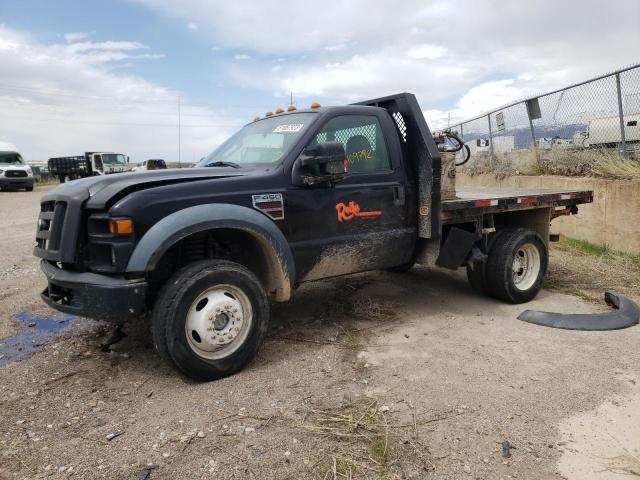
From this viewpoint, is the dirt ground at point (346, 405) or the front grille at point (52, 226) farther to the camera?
the front grille at point (52, 226)

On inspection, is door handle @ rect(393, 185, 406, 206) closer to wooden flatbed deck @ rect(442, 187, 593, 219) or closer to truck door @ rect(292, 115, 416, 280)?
truck door @ rect(292, 115, 416, 280)

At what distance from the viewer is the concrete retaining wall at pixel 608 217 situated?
7359 millimetres

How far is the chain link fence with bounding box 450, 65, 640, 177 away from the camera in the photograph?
8.29 metres

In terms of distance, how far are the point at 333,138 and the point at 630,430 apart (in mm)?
2967

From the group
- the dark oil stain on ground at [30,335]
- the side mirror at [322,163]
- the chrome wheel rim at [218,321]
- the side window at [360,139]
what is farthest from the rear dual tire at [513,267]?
the dark oil stain on ground at [30,335]

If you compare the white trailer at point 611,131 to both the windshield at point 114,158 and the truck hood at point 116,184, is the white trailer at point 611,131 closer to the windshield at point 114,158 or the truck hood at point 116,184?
the truck hood at point 116,184

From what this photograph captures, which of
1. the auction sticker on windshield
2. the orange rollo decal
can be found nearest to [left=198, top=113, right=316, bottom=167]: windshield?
the auction sticker on windshield

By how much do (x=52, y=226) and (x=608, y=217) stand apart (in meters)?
7.41

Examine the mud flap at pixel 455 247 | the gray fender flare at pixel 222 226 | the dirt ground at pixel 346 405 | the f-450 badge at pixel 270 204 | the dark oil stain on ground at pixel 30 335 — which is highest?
the f-450 badge at pixel 270 204

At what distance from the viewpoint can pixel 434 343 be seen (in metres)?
4.23

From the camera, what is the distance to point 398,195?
468cm

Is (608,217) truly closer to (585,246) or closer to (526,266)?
(585,246)

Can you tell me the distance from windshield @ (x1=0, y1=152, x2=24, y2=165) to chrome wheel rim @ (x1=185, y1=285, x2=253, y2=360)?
88.7ft

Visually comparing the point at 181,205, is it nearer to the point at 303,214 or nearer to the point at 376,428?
the point at 303,214
